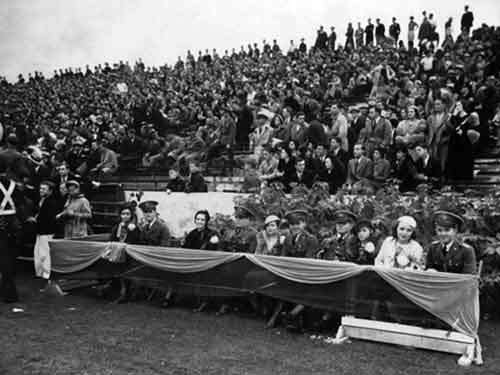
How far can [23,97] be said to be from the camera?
3170 cm

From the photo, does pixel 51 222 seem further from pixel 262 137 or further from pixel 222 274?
pixel 262 137

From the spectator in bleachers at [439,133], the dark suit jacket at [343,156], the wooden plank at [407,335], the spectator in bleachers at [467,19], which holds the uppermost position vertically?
the spectator in bleachers at [467,19]

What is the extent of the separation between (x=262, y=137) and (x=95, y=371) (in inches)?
357

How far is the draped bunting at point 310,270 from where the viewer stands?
17.9 feet

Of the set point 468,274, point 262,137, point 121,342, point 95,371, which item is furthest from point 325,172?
point 95,371

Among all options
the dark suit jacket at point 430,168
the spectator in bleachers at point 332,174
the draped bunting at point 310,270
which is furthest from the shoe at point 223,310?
the dark suit jacket at point 430,168

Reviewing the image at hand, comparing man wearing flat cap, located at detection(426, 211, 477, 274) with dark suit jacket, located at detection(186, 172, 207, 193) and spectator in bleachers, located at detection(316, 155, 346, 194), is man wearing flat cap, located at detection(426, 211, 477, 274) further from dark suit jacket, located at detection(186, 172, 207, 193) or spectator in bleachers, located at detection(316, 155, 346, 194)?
dark suit jacket, located at detection(186, 172, 207, 193)

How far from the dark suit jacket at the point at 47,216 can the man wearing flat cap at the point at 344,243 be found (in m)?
4.78

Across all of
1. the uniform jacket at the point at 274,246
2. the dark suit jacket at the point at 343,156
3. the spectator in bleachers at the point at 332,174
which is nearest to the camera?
the uniform jacket at the point at 274,246

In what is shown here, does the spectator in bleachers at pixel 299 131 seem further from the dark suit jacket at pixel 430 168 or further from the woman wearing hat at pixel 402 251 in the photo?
the woman wearing hat at pixel 402 251

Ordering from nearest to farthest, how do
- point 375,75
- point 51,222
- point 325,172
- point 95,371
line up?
point 95,371, point 51,222, point 325,172, point 375,75

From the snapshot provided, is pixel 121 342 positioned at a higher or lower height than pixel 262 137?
lower

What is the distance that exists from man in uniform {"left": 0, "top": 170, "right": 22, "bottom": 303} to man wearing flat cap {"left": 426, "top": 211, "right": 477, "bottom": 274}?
559 centimetres

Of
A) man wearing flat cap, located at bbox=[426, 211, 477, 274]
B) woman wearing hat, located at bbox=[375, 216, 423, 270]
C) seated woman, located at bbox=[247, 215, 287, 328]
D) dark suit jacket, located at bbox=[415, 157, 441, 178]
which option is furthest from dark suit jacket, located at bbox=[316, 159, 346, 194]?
man wearing flat cap, located at bbox=[426, 211, 477, 274]
